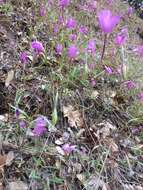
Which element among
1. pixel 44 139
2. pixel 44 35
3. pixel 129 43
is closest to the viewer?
pixel 44 139

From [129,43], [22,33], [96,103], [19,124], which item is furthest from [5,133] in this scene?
[129,43]

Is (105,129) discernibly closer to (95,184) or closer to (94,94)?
(94,94)

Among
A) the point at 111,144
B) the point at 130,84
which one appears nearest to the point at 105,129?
the point at 111,144

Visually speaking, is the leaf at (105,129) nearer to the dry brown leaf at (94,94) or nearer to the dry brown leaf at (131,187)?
the dry brown leaf at (94,94)

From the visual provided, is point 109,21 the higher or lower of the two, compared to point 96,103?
higher

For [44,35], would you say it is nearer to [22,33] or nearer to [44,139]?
[22,33]

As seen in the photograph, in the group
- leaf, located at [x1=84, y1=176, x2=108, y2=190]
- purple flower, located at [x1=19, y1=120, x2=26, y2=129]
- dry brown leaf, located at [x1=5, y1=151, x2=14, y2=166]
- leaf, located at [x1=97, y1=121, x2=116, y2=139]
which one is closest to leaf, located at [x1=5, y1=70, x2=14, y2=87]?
purple flower, located at [x1=19, y1=120, x2=26, y2=129]
